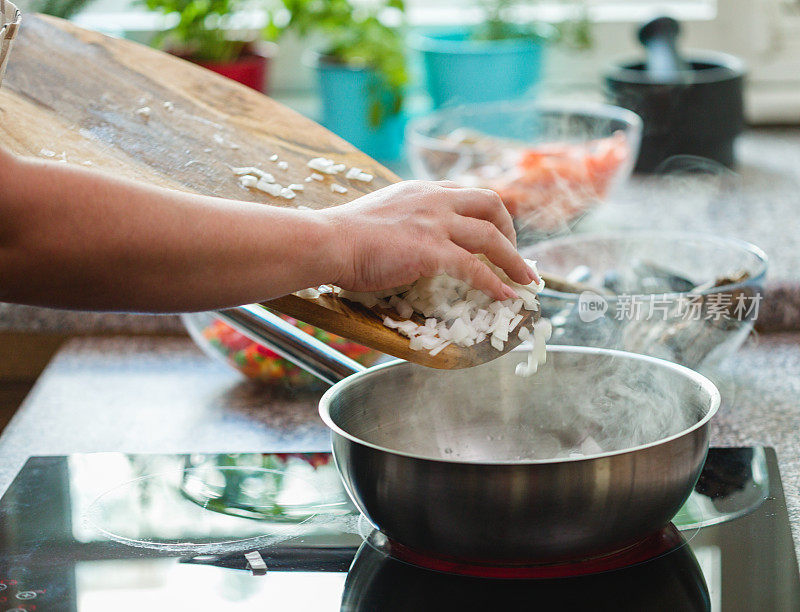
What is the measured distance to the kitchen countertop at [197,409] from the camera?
980mm

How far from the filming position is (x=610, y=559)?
729mm

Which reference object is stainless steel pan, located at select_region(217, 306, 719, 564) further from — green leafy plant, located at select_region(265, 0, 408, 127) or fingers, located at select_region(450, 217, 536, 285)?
green leafy plant, located at select_region(265, 0, 408, 127)

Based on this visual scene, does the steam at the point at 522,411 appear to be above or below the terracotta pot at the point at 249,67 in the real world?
below

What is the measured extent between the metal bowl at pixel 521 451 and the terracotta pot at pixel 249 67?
0.91m

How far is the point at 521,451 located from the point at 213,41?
101 centimetres

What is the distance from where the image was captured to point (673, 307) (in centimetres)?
93

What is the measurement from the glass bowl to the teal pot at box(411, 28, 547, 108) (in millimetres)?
696

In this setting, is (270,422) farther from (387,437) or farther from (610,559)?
(610,559)

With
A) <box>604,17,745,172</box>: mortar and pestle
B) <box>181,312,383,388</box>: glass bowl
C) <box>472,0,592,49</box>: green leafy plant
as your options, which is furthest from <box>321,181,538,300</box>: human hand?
<box>472,0,592,49</box>: green leafy plant

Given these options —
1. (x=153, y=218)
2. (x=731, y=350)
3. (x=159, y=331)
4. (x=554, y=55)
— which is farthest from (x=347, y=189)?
(x=554, y=55)

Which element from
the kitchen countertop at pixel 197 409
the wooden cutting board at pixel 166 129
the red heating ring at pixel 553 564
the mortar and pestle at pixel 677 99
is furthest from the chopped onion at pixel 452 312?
the mortar and pestle at pixel 677 99

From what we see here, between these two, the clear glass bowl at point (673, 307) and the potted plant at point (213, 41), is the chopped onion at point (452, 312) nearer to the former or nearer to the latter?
the clear glass bowl at point (673, 307)

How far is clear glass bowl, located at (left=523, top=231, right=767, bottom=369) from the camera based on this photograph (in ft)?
3.05

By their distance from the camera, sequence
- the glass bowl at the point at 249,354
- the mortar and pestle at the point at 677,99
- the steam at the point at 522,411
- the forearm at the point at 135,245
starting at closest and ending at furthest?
1. the forearm at the point at 135,245
2. the steam at the point at 522,411
3. the glass bowl at the point at 249,354
4. the mortar and pestle at the point at 677,99
